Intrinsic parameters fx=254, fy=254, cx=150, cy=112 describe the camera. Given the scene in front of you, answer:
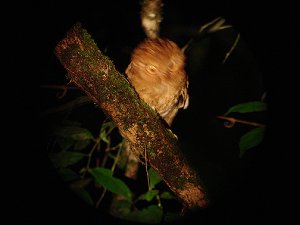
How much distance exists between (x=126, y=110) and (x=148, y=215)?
496 millimetres

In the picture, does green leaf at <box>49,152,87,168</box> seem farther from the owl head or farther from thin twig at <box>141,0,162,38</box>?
thin twig at <box>141,0,162,38</box>

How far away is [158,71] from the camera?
179 cm

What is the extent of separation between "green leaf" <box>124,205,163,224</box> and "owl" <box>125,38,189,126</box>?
906 mm

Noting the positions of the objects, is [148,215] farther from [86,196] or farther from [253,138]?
[253,138]

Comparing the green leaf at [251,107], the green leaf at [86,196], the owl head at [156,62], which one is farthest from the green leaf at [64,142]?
the green leaf at [251,107]

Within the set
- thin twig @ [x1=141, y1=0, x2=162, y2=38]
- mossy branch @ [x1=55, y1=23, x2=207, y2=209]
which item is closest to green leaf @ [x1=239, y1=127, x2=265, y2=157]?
mossy branch @ [x1=55, y1=23, x2=207, y2=209]

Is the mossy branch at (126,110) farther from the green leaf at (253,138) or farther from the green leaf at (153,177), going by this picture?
the green leaf at (253,138)

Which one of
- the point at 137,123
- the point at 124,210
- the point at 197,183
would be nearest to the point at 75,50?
the point at 137,123

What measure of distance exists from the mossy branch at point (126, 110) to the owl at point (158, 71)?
0.56m

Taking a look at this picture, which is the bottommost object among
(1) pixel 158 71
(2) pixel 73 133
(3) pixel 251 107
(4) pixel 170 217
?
(4) pixel 170 217

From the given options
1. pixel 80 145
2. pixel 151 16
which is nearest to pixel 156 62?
pixel 151 16

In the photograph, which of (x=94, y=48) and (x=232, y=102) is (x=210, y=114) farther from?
(x=94, y=48)

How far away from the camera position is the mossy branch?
3.77ft

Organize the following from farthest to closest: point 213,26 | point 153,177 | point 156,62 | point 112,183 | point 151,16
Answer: point 213,26
point 151,16
point 156,62
point 153,177
point 112,183
